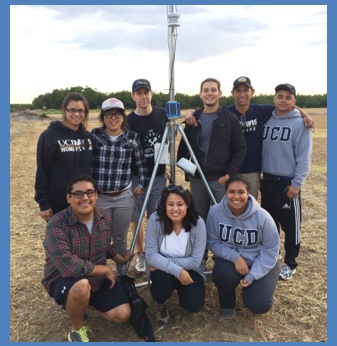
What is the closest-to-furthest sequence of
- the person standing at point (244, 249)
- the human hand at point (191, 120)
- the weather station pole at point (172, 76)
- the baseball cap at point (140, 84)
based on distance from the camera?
the person standing at point (244, 249), the weather station pole at point (172, 76), the baseball cap at point (140, 84), the human hand at point (191, 120)

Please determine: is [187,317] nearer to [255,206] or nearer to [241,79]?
[255,206]

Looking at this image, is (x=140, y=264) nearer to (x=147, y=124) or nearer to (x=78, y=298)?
(x=78, y=298)

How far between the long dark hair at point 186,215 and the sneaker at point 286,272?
1.72 metres

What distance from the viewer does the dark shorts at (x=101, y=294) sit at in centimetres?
346

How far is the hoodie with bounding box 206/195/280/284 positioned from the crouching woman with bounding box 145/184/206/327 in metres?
0.25

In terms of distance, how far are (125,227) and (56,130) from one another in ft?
4.41

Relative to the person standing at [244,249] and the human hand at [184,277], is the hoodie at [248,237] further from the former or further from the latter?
the human hand at [184,277]

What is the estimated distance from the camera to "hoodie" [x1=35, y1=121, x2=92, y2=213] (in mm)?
3812

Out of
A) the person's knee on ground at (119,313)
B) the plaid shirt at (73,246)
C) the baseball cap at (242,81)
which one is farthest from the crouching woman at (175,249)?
the baseball cap at (242,81)

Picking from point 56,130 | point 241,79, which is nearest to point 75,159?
point 56,130

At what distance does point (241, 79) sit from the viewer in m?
4.53

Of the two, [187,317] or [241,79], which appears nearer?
[187,317]

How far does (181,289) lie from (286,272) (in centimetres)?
170

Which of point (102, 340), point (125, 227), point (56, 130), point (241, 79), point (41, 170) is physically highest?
point (241, 79)
